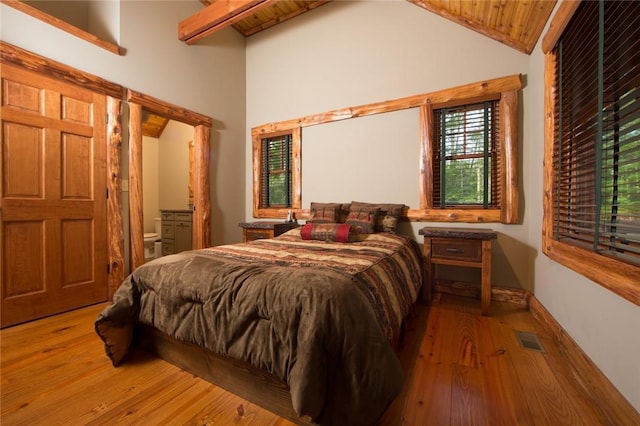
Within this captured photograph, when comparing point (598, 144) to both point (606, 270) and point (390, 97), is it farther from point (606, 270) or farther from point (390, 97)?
point (390, 97)

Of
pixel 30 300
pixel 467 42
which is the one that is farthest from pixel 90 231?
pixel 467 42

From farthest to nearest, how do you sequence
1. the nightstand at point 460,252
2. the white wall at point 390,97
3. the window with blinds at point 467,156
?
1. the window with blinds at point 467,156
2. the nightstand at point 460,252
3. the white wall at point 390,97

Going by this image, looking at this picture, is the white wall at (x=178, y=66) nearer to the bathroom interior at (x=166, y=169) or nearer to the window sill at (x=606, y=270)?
the bathroom interior at (x=166, y=169)

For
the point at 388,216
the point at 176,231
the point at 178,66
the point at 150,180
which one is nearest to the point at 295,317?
the point at 388,216

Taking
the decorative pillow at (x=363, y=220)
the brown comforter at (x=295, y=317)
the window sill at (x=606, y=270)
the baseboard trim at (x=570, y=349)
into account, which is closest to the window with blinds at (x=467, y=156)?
the decorative pillow at (x=363, y=220)

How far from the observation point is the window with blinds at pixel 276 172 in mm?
3717

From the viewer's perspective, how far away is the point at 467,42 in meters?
→ 2.52

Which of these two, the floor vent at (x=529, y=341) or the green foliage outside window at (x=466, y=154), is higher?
the green foliage outside window at (x=466, y=154)

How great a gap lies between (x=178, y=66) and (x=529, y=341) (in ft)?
14.4

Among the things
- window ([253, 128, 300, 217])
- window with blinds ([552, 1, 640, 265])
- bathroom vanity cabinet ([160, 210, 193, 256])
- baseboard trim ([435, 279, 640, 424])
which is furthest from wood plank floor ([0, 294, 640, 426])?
window ([253, 128, 300, 217])

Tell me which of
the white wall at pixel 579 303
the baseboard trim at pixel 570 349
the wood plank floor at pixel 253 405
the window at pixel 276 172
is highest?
the window at pixel 276 172

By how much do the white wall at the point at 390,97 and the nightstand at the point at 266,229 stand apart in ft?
1.48

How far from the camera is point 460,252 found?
220cm

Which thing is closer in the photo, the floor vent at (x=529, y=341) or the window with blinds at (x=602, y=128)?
the window with blinds at (x=602, y=128)
